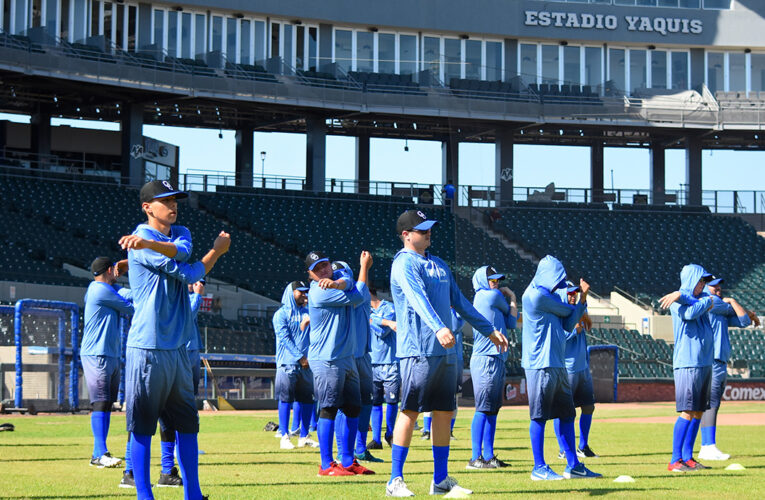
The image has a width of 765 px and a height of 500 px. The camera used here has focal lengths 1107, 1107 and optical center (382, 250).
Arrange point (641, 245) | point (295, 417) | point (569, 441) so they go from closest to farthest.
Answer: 1. point (569, 441)
2. point (295, 417)
3. point (641, 245)

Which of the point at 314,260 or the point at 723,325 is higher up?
the point at 314,260

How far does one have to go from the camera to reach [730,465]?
1225 centimetres

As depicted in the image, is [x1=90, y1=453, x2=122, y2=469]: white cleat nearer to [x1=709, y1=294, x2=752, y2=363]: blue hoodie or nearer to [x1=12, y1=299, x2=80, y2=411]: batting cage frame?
[x1=709, y1=294, x2=752, y2=363]: blue hoodie

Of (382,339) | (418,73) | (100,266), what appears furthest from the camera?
(418,73)

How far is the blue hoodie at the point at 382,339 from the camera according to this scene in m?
15.2

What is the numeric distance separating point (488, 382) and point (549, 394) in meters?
1.46

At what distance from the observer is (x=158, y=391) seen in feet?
25.4

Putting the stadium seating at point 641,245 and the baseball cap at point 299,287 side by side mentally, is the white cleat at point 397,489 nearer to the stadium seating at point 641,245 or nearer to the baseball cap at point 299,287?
the baseball cap at point 299,287

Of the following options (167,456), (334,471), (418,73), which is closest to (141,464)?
(167,456)

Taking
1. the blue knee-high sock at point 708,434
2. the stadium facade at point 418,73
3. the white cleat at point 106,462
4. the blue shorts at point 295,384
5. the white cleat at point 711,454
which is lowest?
the white cleat at point 711,454

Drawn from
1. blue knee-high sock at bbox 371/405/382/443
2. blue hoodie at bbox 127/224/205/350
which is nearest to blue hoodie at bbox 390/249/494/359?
blue hoodie at bbox 127/224/205/350

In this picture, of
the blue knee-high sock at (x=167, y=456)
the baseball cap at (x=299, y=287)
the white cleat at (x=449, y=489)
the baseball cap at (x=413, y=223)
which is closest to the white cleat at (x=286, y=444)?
the baseball cap at (x=299, y=287)

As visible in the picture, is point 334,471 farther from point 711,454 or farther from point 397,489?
point 711,454

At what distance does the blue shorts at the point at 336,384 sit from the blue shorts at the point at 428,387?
2171mm
